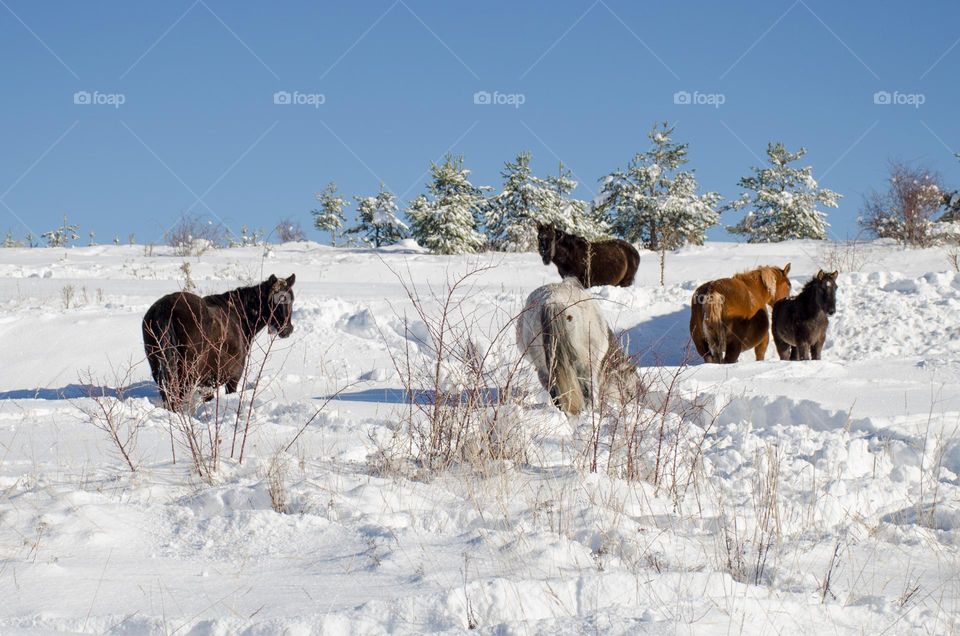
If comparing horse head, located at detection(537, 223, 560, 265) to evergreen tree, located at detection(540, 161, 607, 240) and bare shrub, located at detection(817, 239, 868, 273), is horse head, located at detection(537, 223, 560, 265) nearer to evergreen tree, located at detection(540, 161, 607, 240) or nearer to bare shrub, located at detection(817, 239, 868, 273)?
bare shrub, located at detection(817, 239, 868, 273)

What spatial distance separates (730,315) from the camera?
11828mm

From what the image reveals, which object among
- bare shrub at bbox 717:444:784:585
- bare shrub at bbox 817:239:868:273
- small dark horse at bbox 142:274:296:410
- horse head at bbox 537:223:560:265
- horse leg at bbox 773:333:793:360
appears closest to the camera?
bare shrub at bbox 717:444:784:585

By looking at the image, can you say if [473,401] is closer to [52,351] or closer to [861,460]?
[861,460]

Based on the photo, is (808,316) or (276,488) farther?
(808,316)

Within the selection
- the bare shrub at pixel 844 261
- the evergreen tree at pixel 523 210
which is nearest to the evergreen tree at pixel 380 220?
the evergreen tree at pixel 523 210

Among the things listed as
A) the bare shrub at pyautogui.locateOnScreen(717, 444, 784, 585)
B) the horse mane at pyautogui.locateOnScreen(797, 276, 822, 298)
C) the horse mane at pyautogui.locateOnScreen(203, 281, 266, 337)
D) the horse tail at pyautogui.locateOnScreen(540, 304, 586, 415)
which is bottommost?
the bare shrub at pyautogui.locateOnScreen(717, 444, 784, 585)

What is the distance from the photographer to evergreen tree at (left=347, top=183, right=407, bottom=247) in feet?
132

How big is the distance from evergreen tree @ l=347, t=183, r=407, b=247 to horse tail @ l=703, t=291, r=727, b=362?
29560 millimetres

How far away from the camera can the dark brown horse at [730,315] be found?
11.7 meters

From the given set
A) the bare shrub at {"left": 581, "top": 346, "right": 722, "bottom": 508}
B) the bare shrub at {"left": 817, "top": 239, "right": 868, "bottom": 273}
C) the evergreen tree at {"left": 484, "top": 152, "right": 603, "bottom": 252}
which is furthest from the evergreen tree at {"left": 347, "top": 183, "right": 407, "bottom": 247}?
the bare shrub at {"left": 581, "top": 346, "right": 722, "bottom": 508}

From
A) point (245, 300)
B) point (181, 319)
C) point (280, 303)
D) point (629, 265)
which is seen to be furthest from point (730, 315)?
point (181, 319)

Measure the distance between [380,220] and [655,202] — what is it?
12.6m

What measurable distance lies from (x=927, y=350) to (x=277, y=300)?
365 inches

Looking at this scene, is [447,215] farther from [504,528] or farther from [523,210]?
[504,528]
